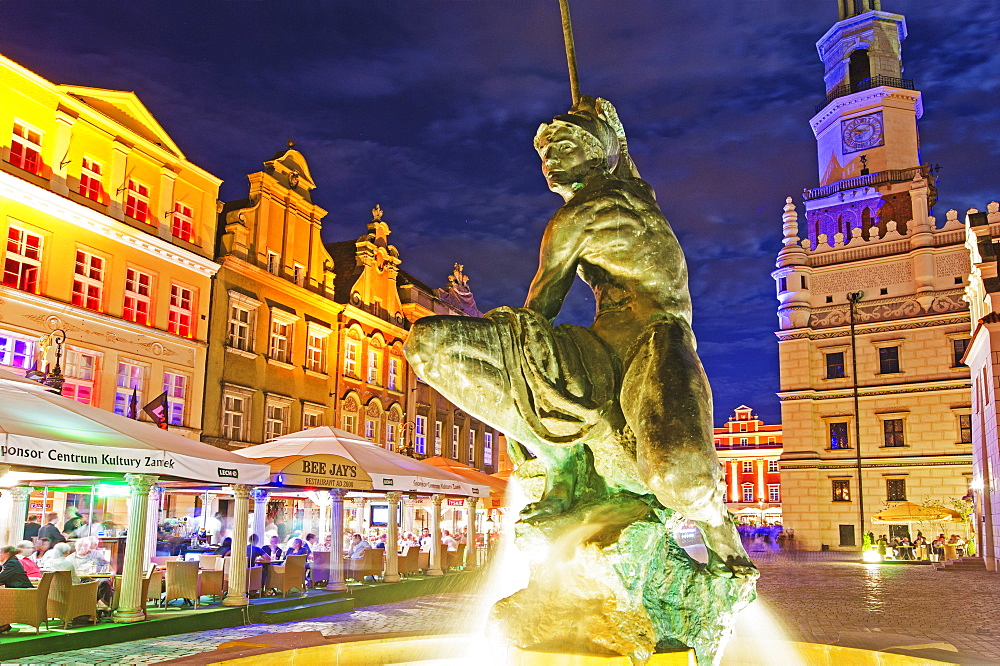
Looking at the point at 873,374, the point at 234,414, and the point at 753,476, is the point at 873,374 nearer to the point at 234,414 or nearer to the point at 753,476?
the point at 234,414

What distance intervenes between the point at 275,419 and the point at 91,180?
10.4m

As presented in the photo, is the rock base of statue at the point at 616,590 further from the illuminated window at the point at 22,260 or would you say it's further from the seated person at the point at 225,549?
the illuminated window at the point at 22,260

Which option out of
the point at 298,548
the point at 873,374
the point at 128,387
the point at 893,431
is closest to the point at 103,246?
the point at 128,387

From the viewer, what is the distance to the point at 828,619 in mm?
13219

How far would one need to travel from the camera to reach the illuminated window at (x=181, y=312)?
82.3 ft

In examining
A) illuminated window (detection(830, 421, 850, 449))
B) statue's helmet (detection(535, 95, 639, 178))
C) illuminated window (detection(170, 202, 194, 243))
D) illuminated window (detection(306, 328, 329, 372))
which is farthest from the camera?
illuminated window (detection(830, 421, 850, 449))

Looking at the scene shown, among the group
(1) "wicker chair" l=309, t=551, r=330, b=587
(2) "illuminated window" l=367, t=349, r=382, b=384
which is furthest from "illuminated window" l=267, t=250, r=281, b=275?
(1) "wicker chair" l=309, t=551, r=330, b=587

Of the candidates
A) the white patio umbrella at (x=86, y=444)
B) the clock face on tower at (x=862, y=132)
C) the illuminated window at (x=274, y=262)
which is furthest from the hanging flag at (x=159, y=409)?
the clock face on tower at (x=862, y=132)

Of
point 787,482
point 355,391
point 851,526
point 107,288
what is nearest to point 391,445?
point 355,391

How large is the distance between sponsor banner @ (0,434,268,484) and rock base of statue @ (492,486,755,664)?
707 centimetres

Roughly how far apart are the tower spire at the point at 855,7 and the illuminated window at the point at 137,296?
5704cm

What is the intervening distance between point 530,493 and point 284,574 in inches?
478

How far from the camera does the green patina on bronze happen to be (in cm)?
365

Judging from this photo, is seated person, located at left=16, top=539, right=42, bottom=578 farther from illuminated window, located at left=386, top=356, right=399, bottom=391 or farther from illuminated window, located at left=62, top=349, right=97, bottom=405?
illuminated window, located at left=386, top=356, right=399, bottom=391
